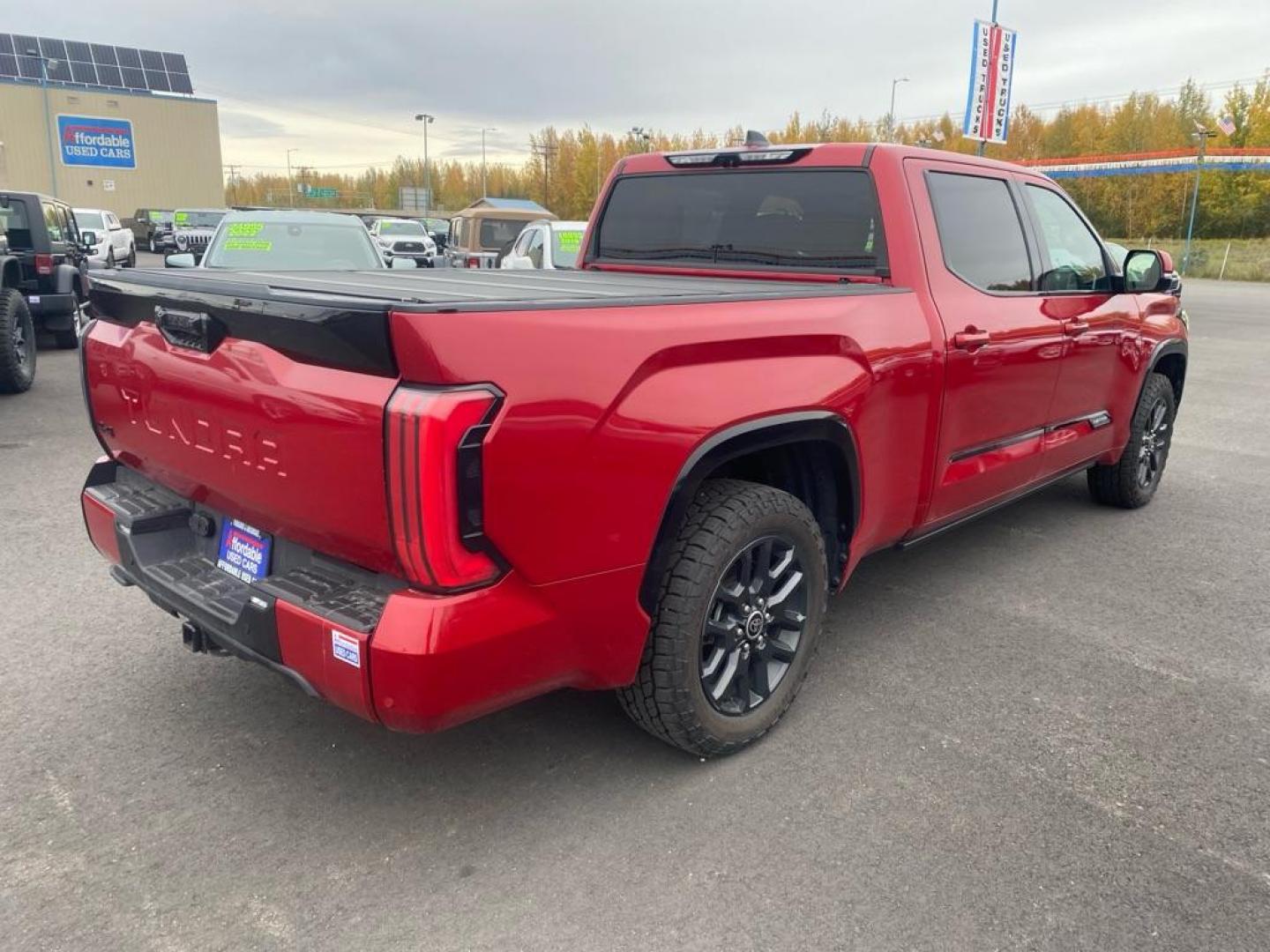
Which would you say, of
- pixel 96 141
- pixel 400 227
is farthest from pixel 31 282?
pixel 96 141

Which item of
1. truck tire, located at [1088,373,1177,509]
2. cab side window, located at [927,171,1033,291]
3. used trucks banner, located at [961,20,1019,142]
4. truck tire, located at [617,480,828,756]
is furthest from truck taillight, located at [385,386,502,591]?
used trucks banner, located at [961,20,1019,142]

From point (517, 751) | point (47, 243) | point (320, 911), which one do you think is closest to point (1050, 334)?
point (517, 751)

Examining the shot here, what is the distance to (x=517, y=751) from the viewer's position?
2.97m

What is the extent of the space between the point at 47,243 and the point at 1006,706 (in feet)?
34.6

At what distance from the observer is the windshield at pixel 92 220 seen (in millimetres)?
24391

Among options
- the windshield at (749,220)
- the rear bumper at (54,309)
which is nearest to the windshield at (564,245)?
the rear bumper at (54,309)

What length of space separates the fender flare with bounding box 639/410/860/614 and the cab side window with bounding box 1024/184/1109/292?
76.6 inches

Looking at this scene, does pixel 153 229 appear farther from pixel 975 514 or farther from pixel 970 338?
pixel 970 338

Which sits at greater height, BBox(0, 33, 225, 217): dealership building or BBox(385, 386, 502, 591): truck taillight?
BBox(0, 33, 225, 217): dealership building

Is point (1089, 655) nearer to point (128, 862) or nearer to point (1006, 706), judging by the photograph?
point (1006, 706)

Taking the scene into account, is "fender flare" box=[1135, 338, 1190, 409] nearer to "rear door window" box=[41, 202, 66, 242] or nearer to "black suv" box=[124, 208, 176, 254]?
"rear door window" box=[41, 202, 66, 242]

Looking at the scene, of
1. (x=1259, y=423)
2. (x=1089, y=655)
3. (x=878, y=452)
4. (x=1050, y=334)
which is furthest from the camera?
(x=1259, y=423)

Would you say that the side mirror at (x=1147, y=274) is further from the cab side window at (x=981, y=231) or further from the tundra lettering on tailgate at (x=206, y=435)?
the tundra lettering on tailgate at (x=206, y=435)

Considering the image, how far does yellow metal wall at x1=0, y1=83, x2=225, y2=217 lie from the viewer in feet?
174
